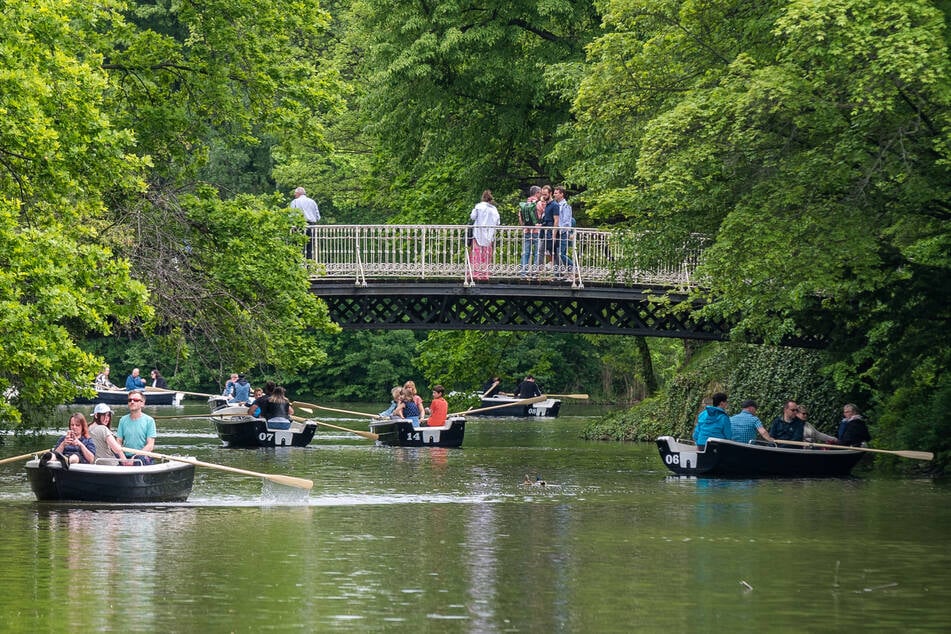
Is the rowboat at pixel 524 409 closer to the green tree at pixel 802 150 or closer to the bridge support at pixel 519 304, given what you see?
the bridge support at pixel 519 304

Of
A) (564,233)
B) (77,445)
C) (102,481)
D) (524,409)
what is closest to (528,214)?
(564,233)

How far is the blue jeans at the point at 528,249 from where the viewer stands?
38.1m

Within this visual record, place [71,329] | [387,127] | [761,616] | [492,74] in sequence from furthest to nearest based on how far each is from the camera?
[387,127] < [492,74] < [71,329] < [761,616]

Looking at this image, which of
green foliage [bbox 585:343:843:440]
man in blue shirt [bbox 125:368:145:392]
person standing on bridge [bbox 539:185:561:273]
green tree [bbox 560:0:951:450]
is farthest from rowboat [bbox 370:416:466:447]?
man in blue shirt [bbox 125:368:145:392]

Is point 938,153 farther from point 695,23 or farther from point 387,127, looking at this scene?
point 387,127

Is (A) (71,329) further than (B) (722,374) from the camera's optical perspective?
No

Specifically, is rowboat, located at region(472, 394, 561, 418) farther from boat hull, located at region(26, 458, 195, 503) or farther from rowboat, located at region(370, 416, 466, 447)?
boat hull, located at region(26, 458, 195, 503)

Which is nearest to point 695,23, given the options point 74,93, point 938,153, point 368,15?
point 938,153

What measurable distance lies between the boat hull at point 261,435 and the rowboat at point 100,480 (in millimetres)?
16846

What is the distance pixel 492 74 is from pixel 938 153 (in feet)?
63.5

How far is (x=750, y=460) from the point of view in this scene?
30625 millimetres

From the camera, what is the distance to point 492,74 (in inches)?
1703

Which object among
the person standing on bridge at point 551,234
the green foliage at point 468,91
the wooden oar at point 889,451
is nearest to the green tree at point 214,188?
the person standing on bridge at point 551,234

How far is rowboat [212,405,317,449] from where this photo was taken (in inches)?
1608
